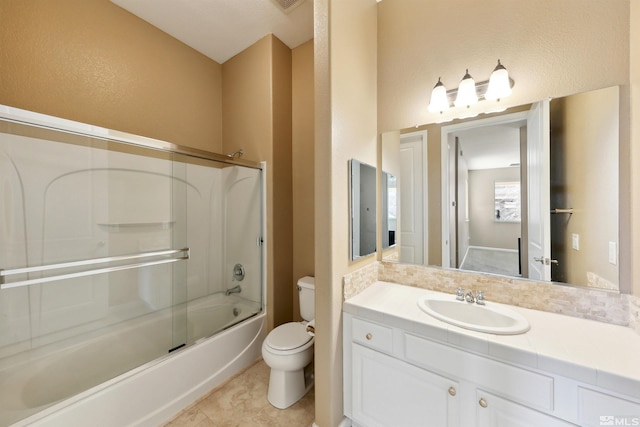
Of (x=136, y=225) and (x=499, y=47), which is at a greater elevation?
(x=499, y=47)

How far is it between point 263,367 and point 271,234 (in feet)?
3.81

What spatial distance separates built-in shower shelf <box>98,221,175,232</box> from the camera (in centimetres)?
188

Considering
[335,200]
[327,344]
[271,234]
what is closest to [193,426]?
[327,344]

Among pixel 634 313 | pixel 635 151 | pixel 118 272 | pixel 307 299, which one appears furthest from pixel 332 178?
pixel 118 272

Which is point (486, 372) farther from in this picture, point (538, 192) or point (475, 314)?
point (538, 192)

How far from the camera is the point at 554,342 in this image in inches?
37.0

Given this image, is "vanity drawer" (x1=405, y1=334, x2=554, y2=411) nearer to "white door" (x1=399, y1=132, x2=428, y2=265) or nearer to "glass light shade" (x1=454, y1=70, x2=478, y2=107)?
"white door" (x1=399, y1=132, x2=428, y2=265)

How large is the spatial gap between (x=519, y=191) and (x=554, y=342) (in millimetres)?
795

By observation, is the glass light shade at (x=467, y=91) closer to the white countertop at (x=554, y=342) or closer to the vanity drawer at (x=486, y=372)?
the white countertop at (x=554, y=342)

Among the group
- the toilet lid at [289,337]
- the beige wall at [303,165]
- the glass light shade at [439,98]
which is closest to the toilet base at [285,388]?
the toilet lid at [289,337]

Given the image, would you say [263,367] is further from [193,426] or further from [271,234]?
[271,234]

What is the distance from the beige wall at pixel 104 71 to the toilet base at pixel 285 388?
7.53ft

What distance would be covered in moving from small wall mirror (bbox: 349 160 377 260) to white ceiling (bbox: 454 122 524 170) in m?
0.61

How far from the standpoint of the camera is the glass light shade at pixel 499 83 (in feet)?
4.19
